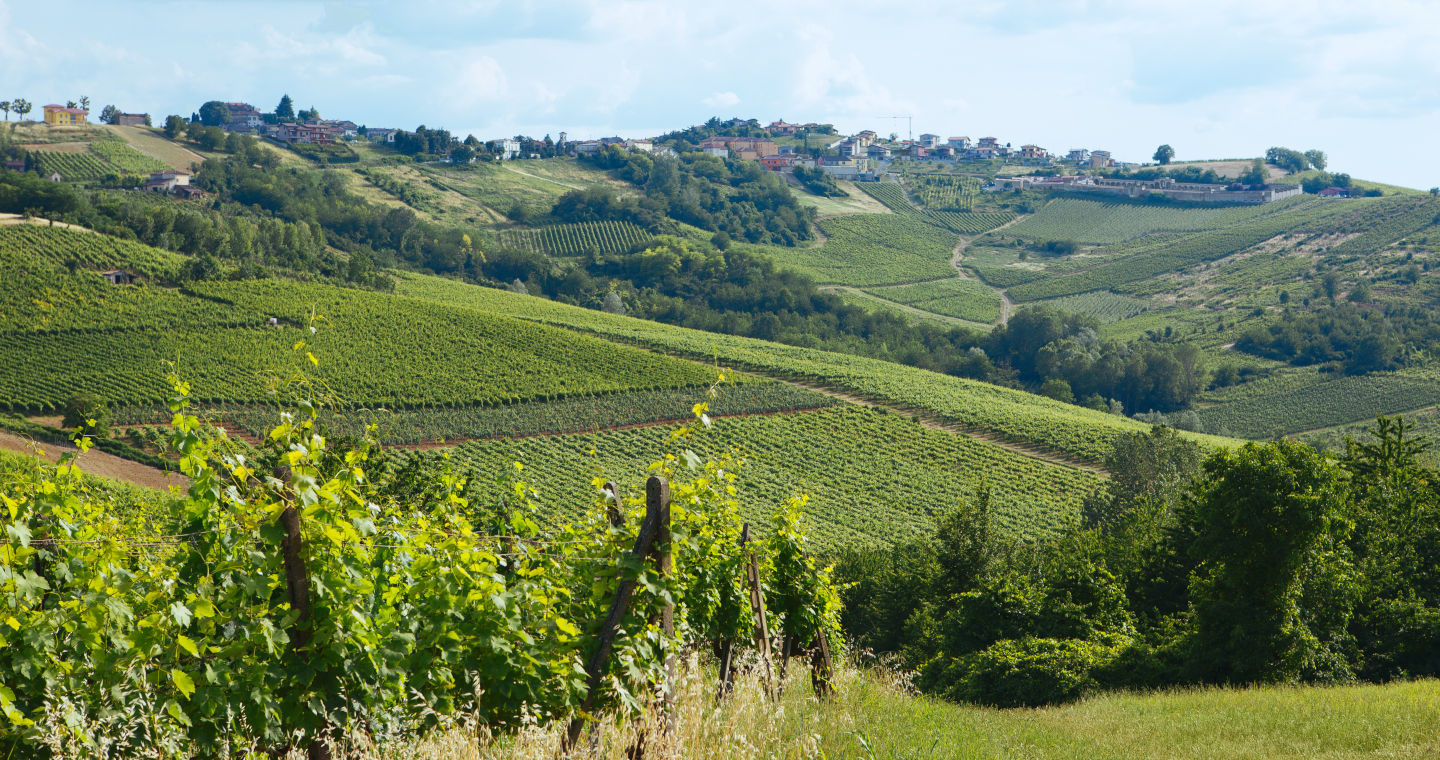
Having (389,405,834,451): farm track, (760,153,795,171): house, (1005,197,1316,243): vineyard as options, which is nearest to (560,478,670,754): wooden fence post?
(389,405,834,451): farm track

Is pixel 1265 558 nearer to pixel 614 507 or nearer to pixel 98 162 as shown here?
pixel 614 507

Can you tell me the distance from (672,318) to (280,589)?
96479 mm

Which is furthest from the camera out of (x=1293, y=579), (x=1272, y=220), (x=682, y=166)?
(x=682, y=166)

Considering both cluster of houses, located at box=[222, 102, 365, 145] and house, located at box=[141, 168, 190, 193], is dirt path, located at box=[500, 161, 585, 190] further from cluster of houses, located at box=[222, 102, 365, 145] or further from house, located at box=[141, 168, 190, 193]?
house, located at box=[141, 168, 190, 193]

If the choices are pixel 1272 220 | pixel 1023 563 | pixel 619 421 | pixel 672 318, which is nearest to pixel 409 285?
pixel 672 318

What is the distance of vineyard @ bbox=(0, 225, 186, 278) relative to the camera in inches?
2179

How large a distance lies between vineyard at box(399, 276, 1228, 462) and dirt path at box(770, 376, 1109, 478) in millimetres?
287

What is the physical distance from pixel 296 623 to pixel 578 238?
401ft

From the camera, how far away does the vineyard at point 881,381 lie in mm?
52469

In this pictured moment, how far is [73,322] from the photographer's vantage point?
5044 cm

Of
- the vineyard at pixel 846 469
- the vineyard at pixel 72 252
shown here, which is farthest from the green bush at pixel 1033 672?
the vineyard at pixel 72 252

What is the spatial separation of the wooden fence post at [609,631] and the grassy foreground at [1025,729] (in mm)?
192

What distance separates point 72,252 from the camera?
57.7 meters

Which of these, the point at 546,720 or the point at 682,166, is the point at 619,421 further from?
the point at 682,166
